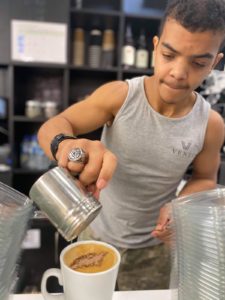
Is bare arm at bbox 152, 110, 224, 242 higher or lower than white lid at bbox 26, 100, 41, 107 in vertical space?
higher

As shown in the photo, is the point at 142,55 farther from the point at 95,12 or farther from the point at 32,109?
the point at 32,109

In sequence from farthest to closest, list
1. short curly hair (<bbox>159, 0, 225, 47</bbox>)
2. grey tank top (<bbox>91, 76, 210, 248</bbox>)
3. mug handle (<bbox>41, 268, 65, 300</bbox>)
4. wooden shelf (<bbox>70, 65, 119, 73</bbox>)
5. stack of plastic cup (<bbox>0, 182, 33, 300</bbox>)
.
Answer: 1. wooden shelf (<bbox>70, 65, 119, 73</bbox>)
2. grey tank top (<bbox>91, 76, 210, 248</bbox>)
3. short curly hair (<bbox>159, 0, 225, 47</bbox>)
4. mug handle (<bbox>41, 268, 65, 300</bbox>)
5. stack of plastic cup (<bbox>0, 182, 33, 300</bbox>)

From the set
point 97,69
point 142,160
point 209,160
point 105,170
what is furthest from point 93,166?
point 97,69

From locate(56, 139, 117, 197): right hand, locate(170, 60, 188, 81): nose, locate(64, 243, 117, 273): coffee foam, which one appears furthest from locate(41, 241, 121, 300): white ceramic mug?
locate(170, 60, 188, 81): nose

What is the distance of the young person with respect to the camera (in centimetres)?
60

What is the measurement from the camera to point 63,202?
39 cm

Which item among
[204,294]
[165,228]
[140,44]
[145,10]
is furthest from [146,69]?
[204,294]

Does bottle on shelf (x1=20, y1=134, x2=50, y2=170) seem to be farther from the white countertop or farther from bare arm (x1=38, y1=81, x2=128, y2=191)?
the white countertop

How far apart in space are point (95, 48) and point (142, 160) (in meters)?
1.42

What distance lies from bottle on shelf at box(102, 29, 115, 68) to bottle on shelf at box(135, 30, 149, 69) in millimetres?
178

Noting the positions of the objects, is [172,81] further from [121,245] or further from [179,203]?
[121,245]

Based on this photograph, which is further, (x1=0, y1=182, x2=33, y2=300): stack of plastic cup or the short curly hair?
the short curly hair

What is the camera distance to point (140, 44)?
2.02 meters

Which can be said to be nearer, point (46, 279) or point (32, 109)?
point (46, 279)
